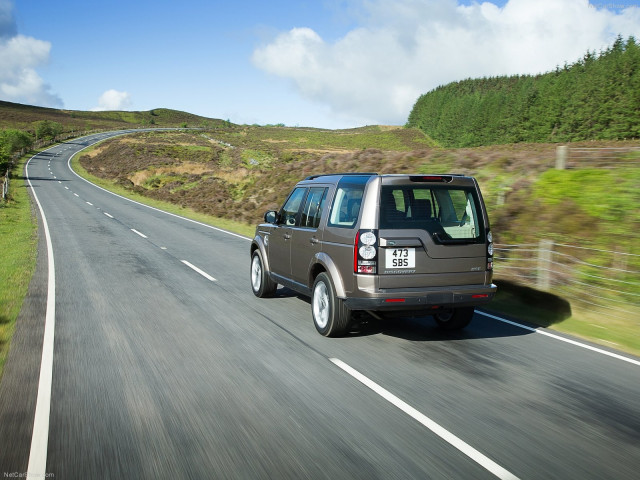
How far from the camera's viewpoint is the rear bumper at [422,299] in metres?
5.82

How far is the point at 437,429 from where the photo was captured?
157 inches

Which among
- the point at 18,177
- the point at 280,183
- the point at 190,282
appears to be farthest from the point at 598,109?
the point at 190,282

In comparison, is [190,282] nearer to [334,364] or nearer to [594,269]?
[334,364]

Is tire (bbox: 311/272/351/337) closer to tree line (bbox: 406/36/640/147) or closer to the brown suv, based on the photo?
the brown suv

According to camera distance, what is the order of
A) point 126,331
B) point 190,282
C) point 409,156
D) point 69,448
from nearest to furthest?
point 69,448, point 126,331, point 190,282, point 409,156

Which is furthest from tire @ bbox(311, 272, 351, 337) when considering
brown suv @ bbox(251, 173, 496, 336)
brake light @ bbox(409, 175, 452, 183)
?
brake light @ bbox(409, 175, 452, 183)

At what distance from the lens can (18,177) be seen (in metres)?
49.4

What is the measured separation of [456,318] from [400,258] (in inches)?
63.1

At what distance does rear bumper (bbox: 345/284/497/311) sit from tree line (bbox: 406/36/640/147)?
236 ft

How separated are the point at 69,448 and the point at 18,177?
2104 inches

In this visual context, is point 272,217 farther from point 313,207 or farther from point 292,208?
point 313,207

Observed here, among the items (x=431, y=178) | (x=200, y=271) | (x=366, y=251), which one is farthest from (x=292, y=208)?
(x=200, y=271)

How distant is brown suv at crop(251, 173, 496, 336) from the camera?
231 inches

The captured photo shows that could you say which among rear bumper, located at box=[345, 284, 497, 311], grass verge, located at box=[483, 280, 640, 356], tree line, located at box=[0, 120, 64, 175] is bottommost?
grass verge, located at box=[483, 280, 640, 356]
